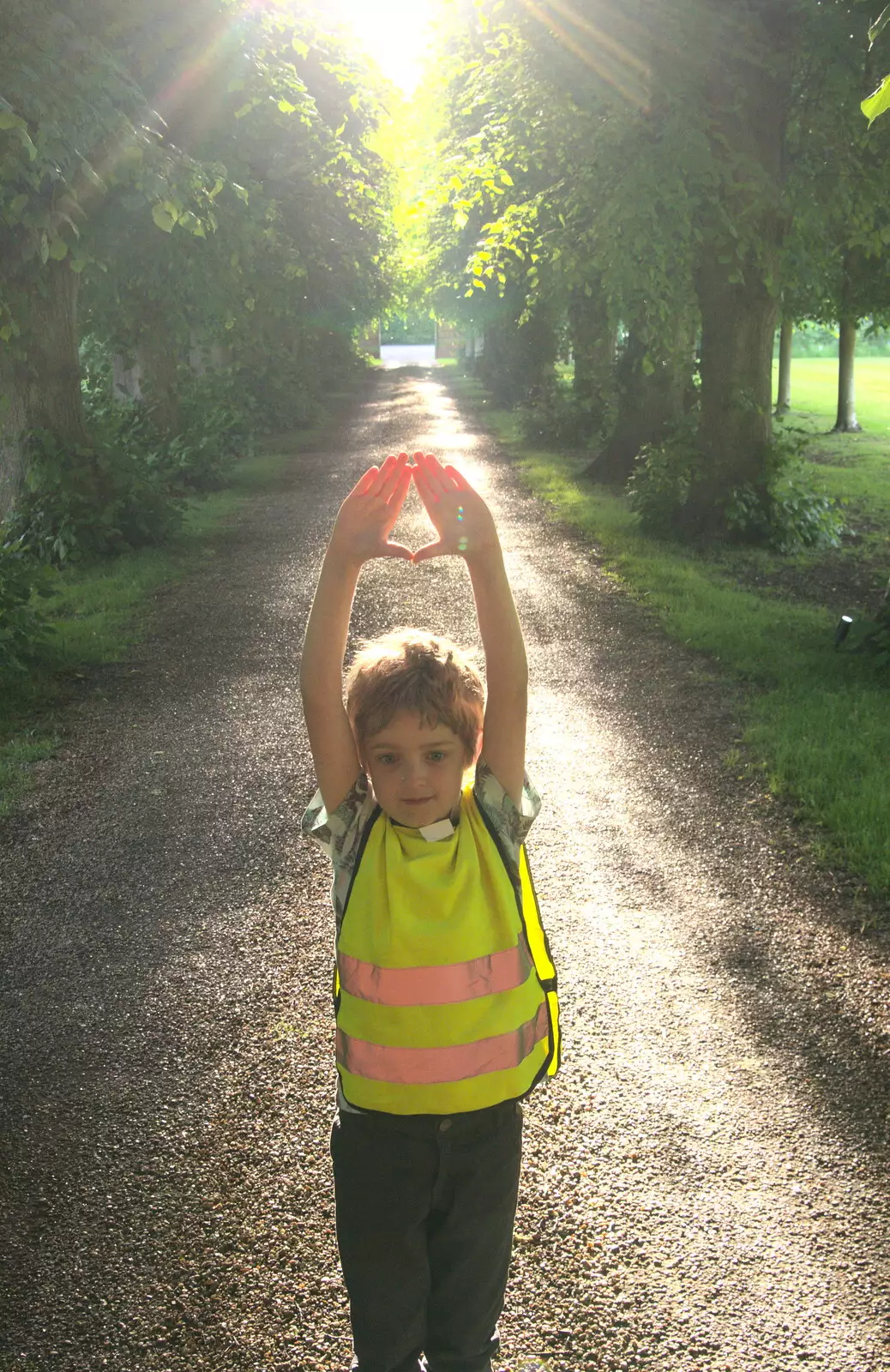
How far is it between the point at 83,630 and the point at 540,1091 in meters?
6.86

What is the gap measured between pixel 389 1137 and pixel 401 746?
0.66 meters

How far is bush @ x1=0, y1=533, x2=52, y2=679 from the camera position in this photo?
25.5ft

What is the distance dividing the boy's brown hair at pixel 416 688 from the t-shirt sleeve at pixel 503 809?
0.24 ft

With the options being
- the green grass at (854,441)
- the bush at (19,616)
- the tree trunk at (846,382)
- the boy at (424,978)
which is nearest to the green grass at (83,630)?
the bush at (19,616)

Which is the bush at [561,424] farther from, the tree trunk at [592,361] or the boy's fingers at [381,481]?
the boy's fingers at [381,481]

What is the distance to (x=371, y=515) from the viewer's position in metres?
2.09

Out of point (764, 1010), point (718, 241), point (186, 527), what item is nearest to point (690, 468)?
point (718, 241)

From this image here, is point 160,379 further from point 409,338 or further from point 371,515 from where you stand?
point 409,338

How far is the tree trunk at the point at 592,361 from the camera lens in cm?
2342

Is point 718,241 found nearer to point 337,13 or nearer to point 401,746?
point 337,13

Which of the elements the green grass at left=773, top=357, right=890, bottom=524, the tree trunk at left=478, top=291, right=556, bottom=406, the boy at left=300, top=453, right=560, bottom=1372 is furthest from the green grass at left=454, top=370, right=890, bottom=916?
the tree trunk at left=478, top=291, right=556, bottom=406

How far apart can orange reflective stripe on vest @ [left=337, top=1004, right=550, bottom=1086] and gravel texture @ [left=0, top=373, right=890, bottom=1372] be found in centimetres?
86

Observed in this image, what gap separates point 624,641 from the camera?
8.90 metres

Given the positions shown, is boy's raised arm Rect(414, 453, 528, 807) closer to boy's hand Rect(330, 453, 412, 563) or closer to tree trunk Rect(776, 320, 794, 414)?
boy's hand Rect(330, 453, 412, 563)
